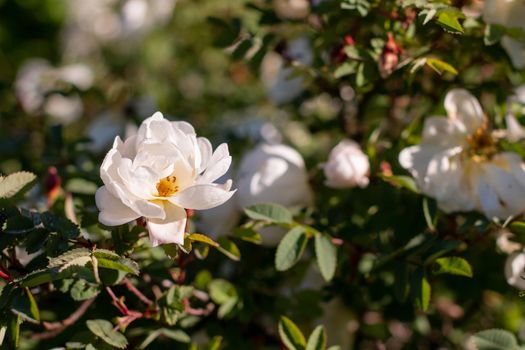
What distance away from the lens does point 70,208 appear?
31.2 inches

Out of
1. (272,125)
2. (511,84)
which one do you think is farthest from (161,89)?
(511,84)

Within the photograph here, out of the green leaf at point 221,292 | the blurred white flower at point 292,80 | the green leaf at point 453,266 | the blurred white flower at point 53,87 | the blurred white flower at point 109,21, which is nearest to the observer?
the green leaf at point 453,266

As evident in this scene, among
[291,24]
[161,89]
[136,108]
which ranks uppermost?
[291,24]

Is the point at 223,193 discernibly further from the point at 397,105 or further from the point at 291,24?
the point at 397,105

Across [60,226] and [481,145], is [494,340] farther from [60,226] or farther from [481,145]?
[60,226]

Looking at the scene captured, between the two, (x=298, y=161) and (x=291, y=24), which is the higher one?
(x=291, y=24)

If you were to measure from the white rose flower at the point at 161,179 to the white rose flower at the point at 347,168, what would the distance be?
21cm

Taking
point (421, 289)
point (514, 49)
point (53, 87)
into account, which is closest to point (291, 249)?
point (421, 289)

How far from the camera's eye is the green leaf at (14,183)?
641 mm

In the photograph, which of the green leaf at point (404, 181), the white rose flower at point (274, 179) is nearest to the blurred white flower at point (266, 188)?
the white rose flower at point (274, 179)

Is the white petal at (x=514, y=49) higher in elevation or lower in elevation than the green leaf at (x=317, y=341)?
higher

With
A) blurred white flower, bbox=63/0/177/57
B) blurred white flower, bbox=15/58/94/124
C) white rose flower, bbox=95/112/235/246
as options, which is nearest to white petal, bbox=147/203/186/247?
white rose flower, bbox=95/112/235/246

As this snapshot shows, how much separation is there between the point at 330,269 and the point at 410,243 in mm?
90

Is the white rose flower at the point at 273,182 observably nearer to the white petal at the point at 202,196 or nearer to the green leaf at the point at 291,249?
the green leaf at the point at 291,249
